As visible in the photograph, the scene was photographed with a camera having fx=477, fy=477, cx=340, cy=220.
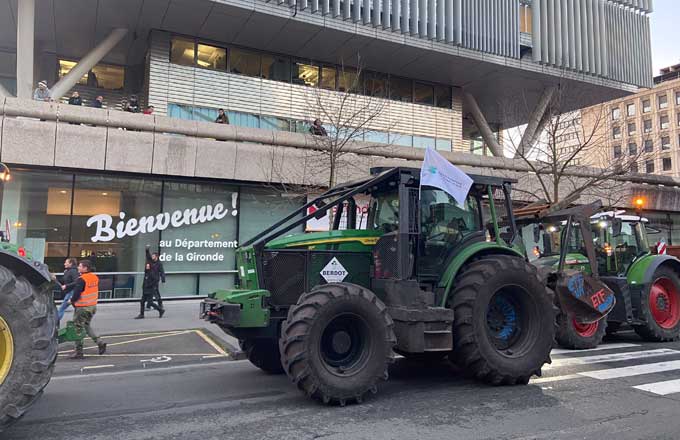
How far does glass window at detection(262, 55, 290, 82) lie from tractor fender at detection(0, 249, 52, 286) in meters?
17.3

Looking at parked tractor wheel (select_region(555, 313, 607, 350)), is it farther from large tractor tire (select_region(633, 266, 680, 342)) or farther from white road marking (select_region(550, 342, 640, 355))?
large tractor tire (select_region(633, 266, 680, 342))

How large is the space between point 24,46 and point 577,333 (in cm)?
1826

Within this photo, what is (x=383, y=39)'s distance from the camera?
19656 mm

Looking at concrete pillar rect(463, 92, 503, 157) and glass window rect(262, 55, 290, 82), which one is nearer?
glass window rect(262, 55, 290, 82)

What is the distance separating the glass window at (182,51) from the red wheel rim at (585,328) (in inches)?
663

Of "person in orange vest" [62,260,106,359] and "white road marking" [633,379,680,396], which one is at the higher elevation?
"person in orange vest" [62,260,106,359]

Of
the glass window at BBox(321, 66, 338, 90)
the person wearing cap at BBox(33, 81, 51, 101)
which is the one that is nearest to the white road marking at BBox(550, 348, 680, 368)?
the person wearing cap at BBox(33, 81, 51, 101)

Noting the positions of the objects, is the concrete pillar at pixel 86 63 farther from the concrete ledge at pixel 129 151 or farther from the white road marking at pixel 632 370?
the white road marking at pixel 632 370

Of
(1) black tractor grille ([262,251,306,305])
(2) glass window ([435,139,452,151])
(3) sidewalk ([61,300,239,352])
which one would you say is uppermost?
(2) glass window ([435,139,452,151])

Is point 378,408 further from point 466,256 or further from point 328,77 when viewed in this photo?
point 328,77

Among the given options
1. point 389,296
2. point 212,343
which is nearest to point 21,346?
point 389,296

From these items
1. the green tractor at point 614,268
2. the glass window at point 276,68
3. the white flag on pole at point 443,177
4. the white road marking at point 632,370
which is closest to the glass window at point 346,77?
the glass window at point 276,68

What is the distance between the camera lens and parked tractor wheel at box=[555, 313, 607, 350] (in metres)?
8.57

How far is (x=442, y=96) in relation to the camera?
24641 millimetres
